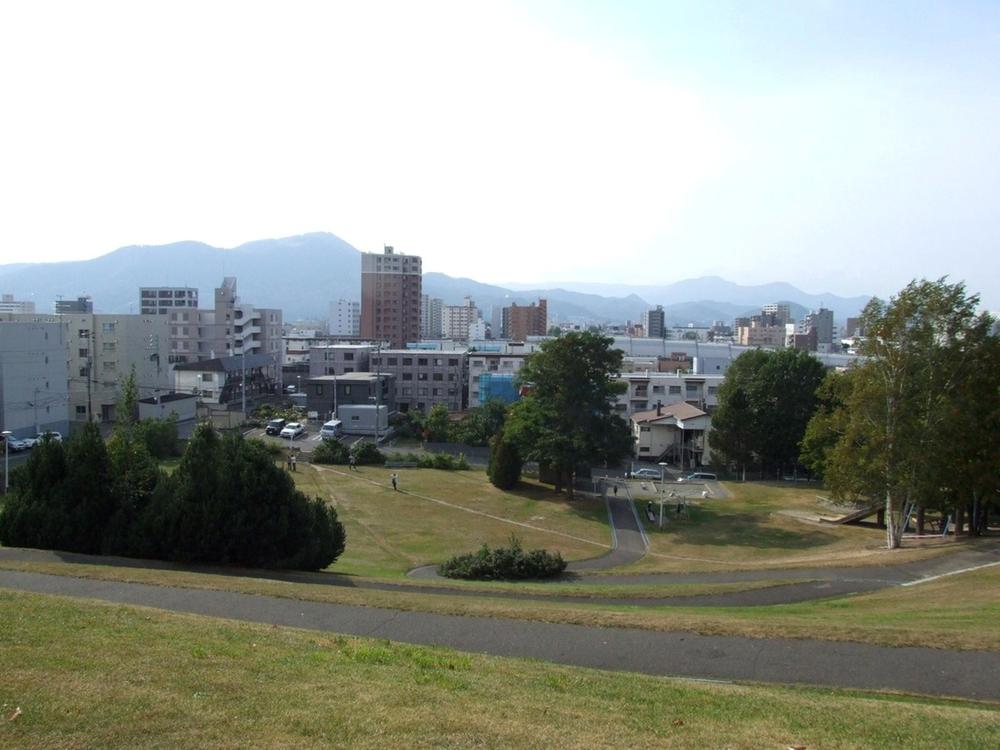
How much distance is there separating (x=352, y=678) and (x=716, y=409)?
144ft

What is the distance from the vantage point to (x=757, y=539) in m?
31.7

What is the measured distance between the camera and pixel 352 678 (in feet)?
29.8

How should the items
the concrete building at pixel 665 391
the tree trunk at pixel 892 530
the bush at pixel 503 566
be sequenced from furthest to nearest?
the concrete building at pixel 665 391 → the tree trunk at pixel 892 530 → the bush at pixel 503 566

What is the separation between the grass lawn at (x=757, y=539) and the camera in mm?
24969

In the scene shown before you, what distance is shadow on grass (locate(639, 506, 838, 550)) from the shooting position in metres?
30.9

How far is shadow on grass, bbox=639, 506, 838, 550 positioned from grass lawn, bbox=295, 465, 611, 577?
334 centimetres

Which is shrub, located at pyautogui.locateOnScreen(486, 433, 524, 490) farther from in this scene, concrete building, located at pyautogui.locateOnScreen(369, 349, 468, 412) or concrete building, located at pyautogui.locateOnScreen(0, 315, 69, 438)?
concrete building, located at pyautogui.locateOnScreen(369, 349, 468, 412)

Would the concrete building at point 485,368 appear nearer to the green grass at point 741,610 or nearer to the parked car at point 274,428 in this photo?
the parked car at point 274,428

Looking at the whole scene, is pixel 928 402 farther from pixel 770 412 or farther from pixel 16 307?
pixel 16 307

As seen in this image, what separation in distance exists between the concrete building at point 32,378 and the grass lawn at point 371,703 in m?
45.9

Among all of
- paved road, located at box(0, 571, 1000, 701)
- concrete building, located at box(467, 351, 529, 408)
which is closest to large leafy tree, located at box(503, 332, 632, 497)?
paved road, located at box(0, 571, 1000, 701)

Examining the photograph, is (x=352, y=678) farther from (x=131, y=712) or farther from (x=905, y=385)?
(x=905, y=385)

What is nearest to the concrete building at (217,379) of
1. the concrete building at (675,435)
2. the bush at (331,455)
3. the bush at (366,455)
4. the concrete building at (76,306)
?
the bush at (331,455)

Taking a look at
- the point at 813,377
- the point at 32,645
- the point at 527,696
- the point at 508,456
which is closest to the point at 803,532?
the point at 508,456
